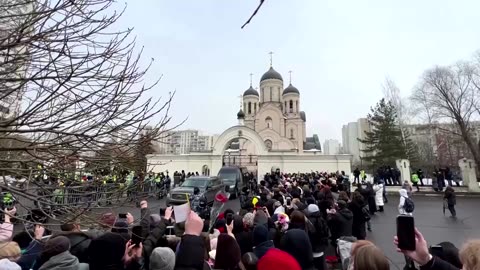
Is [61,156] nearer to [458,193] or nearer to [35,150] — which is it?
[35,150]

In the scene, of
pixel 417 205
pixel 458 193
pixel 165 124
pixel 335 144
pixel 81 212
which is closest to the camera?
pixel 81 212

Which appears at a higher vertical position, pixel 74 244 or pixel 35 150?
pixel 35 150

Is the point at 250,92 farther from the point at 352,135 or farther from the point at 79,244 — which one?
the point at 79,244

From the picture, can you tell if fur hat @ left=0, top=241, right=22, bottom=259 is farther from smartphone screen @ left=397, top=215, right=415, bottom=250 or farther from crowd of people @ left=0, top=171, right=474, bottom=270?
smartphone screen @ left=397, top=215, right=415, bottom=250

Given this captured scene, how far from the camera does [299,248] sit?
13.6 feet

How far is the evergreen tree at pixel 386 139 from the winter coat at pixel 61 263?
130 ft

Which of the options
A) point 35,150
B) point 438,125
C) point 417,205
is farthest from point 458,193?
point 35,150

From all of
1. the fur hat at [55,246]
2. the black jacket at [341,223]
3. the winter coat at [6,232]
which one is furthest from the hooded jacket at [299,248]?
the winter coat at [6,232]

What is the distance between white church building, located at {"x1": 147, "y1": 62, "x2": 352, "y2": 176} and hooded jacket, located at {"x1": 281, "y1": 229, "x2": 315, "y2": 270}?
16.9 m

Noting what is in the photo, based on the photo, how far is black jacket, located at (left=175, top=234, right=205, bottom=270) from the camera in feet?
9.85

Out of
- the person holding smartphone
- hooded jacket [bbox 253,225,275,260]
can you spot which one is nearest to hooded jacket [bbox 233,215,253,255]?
hooded jacket [bbox 253,225,275,260]

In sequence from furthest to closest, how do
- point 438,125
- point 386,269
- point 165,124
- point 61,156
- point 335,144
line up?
1. point 335,144
2. point 438,125
3. point 165,124
4. point 61,156
5. point 386,269

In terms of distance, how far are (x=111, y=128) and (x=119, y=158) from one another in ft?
1.88

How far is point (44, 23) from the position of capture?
3797 mm
